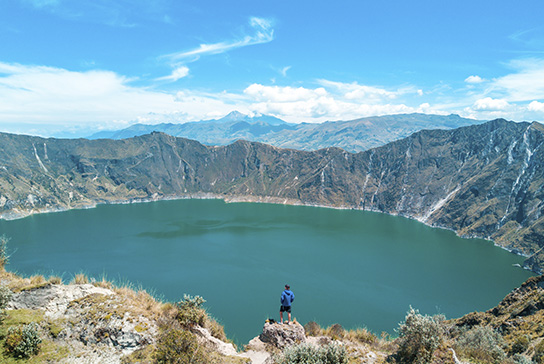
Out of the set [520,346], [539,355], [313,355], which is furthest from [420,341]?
[520,346]

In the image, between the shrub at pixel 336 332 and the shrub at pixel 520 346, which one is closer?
the shrub at pixel 336 332

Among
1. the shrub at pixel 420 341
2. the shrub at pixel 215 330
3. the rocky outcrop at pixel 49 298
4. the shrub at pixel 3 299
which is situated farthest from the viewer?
the shrub at pixel 215 330

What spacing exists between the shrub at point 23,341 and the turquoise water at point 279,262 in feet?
94.6

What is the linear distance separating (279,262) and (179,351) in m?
81.2

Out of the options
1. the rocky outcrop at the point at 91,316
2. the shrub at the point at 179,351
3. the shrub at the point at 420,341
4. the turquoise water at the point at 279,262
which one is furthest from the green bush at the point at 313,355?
the turquoise water at the point at 279,262

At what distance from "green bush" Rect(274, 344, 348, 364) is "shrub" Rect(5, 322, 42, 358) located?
9157 mm

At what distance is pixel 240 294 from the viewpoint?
6550cm

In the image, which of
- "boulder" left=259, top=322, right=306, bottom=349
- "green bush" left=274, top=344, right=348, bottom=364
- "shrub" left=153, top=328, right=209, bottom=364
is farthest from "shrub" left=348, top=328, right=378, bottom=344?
"shrub" left=153, top=328, right=209, bottom=364

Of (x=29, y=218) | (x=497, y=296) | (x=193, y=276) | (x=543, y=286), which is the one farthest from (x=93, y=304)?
(x=29, y=218)

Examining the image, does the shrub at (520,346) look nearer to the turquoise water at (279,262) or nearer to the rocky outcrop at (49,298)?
the rocky outcrop at (49,298)

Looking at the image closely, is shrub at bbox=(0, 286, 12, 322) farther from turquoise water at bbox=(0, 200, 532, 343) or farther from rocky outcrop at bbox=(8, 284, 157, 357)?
turquoise water at bbox=(0, 200, 532, 343)

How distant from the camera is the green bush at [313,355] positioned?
1106 centimetres

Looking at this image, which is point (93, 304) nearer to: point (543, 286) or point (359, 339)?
point (359, 339)

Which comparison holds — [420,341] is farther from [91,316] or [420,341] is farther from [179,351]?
[91,316]
